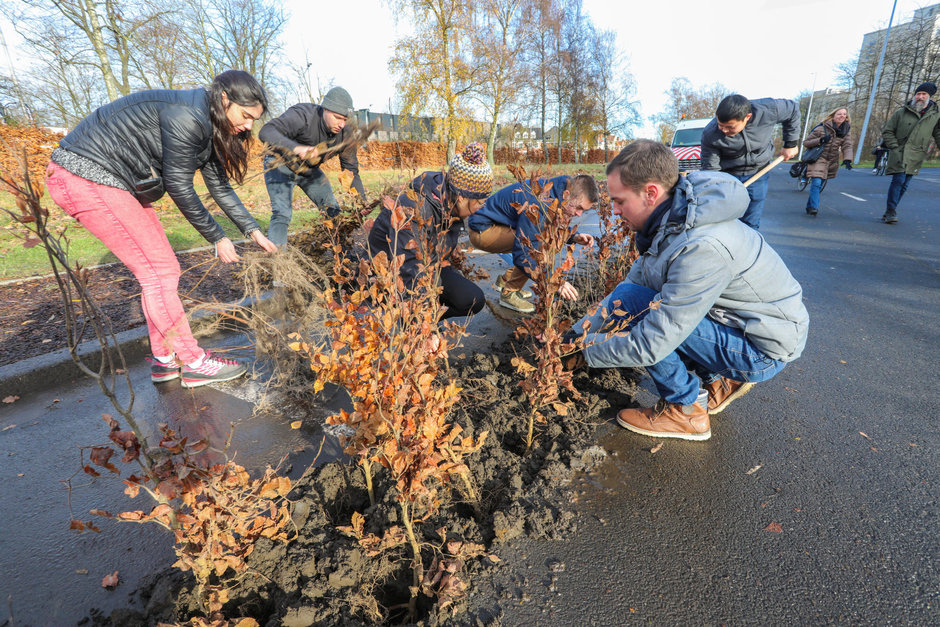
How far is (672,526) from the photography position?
6.17 ft

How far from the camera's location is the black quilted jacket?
243 centimetres

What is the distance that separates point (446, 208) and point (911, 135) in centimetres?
857

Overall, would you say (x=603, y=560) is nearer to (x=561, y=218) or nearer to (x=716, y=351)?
(x=716, y=351)

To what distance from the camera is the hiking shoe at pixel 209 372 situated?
2994 mm

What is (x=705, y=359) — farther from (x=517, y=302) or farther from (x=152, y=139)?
(x=152, y=139)

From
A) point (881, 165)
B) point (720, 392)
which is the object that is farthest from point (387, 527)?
point (881, 165)

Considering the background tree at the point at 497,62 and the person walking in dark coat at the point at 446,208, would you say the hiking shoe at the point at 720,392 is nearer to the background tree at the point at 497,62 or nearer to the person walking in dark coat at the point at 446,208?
the person walking in dark coat at the point at 446,208

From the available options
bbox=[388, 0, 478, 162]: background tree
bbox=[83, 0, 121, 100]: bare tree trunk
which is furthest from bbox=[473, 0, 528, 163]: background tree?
bbox=[83, 0, 121, 100]: bare tree trunk

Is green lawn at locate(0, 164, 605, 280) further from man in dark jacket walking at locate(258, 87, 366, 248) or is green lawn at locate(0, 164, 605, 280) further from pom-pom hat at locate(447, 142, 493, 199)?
pom-pom hat at locate(447, 142, 493, 199)

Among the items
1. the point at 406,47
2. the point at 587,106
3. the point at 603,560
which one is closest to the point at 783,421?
the point at 603,560

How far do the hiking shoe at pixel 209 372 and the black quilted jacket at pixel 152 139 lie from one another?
41.4 inches

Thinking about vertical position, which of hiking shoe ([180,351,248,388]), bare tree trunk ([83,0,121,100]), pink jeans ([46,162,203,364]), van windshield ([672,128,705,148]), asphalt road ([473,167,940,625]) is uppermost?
bare tree trunk ([83,0,121,100])

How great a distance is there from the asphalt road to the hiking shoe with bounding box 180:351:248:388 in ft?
7.66

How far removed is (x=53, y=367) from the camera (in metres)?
3.04
